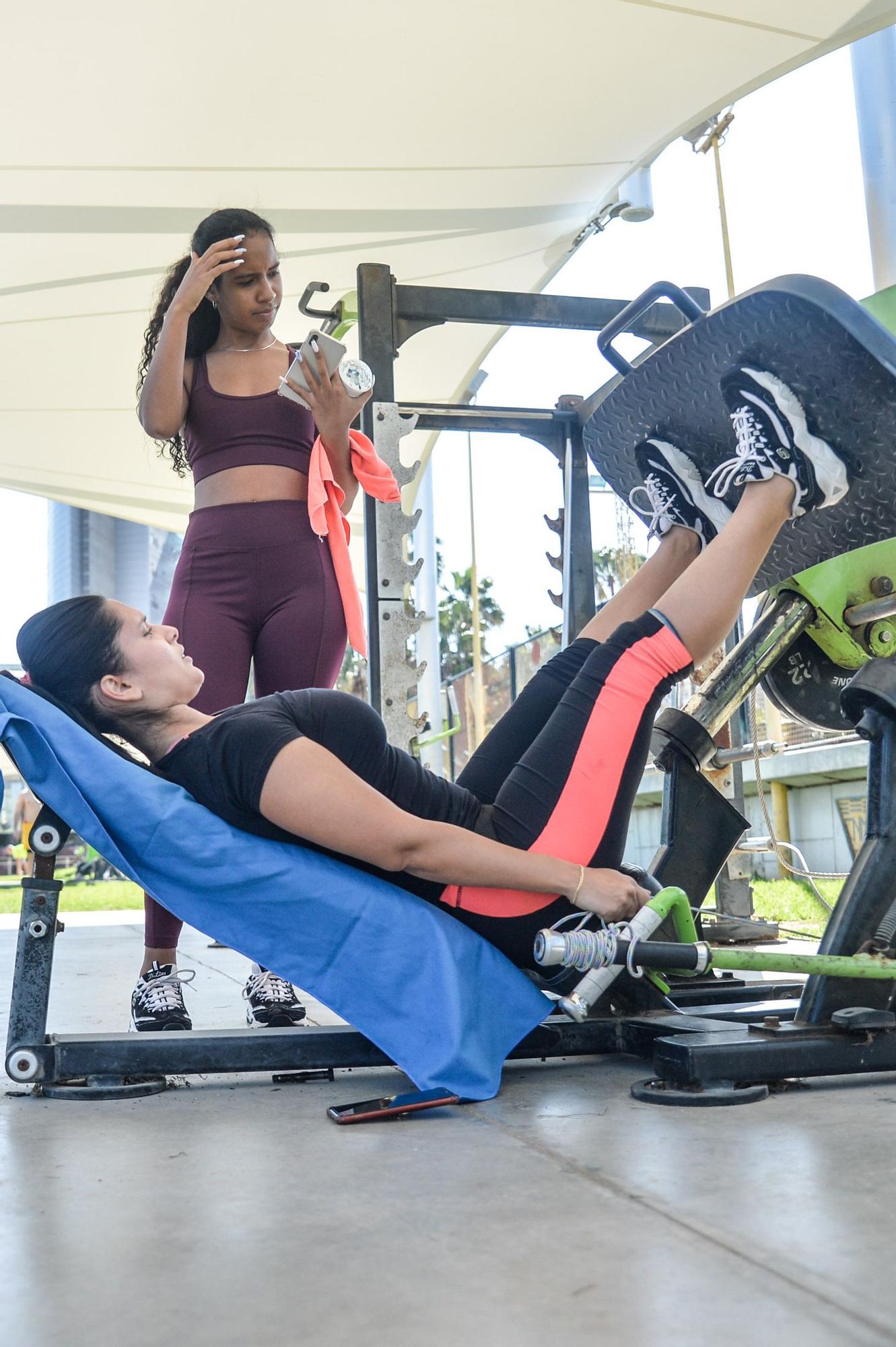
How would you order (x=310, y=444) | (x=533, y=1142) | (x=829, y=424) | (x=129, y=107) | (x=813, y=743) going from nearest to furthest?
(x=533, y=1142)
(x=829, y=424)
(x=310, y=444)
(x=129, y=107)
(x=813, y=743)

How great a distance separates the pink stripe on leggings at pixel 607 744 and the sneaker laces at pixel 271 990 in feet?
1.94

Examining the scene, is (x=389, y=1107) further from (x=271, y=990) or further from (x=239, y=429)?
(x=239, y=429)

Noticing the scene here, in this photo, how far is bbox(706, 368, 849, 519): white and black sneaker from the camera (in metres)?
1.68

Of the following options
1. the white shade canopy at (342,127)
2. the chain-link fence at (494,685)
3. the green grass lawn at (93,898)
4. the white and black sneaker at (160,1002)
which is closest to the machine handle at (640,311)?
the white and black sneaker at (160,1002)

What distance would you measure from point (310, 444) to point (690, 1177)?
1639 mm

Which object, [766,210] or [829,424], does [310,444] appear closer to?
[829,424]

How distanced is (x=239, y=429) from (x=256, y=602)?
345mm

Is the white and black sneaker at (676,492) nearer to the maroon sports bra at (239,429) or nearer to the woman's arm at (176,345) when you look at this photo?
the maroon sports bra at (239,429)

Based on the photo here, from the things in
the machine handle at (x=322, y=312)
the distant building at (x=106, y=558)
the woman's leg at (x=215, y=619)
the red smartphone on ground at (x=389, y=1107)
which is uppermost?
the distant building at (x=106, y=558)

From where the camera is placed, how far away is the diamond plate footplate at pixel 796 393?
1.58m

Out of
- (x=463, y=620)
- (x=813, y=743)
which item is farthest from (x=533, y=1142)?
(x=463, y=620)

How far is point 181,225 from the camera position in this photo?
500 centimetres

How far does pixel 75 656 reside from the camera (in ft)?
5.54

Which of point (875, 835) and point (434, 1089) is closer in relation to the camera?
point (434, 1089)
